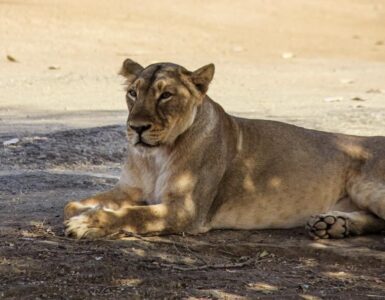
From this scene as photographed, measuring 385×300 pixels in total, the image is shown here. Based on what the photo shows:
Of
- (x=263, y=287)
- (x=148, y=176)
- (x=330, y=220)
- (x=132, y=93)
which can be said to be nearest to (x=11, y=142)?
(x=148, y=176)

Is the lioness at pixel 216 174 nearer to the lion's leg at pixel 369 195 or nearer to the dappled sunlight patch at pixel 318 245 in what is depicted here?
the lion's leg at pixel 369 195

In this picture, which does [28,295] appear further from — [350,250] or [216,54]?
[216,54]

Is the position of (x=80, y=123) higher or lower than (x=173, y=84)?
lower

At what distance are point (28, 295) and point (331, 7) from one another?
2437 cm

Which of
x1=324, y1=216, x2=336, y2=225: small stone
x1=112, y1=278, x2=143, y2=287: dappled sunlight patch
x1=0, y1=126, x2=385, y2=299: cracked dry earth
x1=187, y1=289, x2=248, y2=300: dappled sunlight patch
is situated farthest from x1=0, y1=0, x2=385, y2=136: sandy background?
x1=187, y1=289, x2=248, y2=300: dappled sunlight patch

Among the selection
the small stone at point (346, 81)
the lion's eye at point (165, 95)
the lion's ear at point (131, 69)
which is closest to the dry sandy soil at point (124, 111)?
the small stone at point (346, 81)

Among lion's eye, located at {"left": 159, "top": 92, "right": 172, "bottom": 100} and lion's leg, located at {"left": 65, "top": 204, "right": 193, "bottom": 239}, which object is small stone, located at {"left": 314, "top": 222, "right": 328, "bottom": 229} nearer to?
lion's leg, located at {"left": 65, "top": 204, "right": 193, "bottom": 239}

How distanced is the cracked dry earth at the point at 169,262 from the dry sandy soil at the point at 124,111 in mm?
10

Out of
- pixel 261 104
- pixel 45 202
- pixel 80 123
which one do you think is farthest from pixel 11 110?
pixel 45 202

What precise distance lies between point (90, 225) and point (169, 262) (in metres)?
0.54

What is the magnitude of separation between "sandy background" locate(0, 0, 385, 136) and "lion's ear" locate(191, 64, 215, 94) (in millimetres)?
3851

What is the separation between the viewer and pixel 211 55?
64.5ft

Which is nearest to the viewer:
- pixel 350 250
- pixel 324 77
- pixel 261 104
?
pixel 350 250

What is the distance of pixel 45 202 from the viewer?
6.49 m
